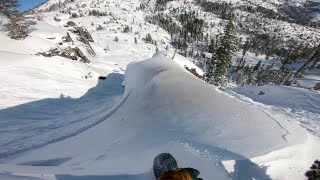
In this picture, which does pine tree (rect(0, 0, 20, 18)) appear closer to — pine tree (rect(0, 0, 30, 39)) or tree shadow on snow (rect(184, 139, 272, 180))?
pine tree (rect(0, 0, 30, 39))

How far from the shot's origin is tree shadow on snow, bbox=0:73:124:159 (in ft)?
51.1

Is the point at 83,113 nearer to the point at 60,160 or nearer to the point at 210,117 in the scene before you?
the point at 60,160

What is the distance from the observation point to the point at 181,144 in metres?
9.31

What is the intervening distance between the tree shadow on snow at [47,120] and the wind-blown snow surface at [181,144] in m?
1.44

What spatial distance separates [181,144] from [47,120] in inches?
514

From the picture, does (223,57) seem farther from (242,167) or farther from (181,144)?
(242,167)

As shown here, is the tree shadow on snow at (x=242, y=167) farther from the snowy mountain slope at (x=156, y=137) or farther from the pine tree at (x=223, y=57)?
the pine tree at (x=223, y=57)

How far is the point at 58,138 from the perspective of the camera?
625 inches

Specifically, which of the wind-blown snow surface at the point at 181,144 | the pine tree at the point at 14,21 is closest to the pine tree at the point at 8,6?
the pine tree at the point at 14,21

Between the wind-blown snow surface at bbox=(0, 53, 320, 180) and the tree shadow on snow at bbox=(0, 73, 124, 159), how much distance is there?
144 centimetres

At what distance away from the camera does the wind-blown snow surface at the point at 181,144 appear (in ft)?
27.8

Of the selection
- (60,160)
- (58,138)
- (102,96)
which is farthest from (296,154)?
(102,96)

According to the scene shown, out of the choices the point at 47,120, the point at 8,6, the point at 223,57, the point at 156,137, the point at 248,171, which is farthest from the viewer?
the point at 223,57

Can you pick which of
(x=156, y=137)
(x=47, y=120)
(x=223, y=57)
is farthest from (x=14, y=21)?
(x=156, y=137)
